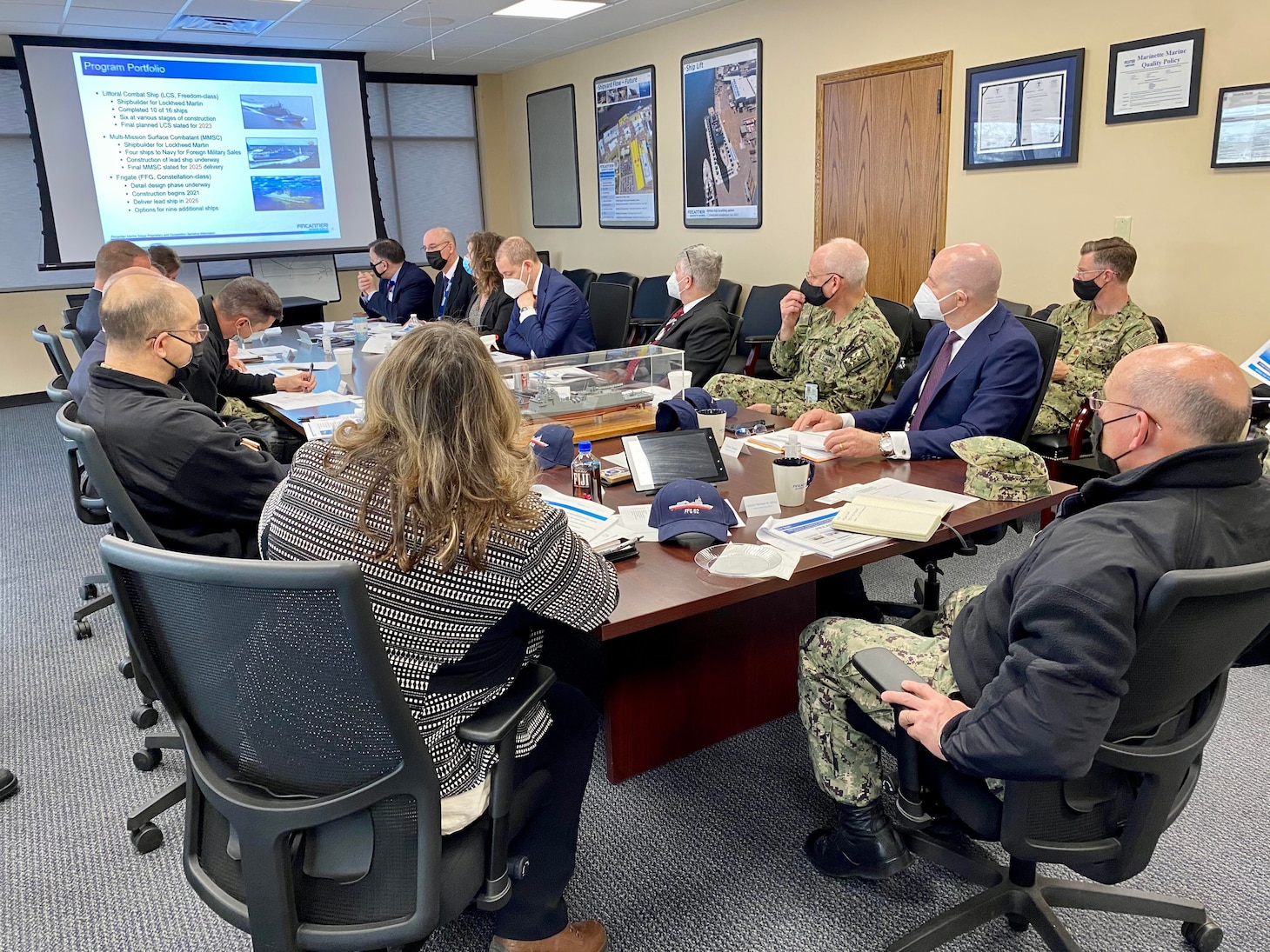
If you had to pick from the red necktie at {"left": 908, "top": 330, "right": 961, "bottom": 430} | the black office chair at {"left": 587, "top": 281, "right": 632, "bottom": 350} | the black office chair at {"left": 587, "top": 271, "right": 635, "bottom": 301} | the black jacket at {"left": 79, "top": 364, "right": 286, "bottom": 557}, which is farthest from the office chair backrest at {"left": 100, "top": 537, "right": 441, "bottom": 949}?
the black office chair at {"left": 587, "top": 271, "right": 635, "bottom": 301}

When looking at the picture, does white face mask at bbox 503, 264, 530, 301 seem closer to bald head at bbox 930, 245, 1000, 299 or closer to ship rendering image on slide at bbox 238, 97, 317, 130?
bald head at bbox 930, 245, 1000, 299

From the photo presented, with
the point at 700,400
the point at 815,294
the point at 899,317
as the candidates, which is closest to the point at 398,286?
the point at 899,317

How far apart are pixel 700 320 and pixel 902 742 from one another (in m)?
2.74

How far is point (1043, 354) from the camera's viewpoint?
2664 millimetres

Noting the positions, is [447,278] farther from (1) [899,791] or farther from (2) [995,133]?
(1) [899,791]

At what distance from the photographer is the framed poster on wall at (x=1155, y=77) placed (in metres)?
3.72

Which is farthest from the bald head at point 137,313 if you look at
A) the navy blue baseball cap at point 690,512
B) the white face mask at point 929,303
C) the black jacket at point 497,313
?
the black jacket at point 497,313

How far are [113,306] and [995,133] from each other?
13.7 feet

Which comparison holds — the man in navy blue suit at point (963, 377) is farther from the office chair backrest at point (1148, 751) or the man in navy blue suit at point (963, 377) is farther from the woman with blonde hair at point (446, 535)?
the woman with blonde hair at point (446, 535)

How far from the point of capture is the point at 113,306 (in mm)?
2205

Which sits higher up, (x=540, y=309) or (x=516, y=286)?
(x=516, y=286)

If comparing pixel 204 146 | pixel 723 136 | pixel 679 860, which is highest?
pixel 204 146

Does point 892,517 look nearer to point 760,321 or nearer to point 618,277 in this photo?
point 760,321

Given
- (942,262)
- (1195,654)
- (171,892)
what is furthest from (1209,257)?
(171,892)
